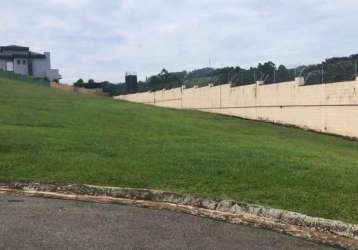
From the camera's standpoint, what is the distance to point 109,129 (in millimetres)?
20641

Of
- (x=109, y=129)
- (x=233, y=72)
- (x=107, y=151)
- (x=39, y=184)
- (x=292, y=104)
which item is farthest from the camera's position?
(x=233, y=72)

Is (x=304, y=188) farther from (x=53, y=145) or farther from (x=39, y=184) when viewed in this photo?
(x=53, y=145)

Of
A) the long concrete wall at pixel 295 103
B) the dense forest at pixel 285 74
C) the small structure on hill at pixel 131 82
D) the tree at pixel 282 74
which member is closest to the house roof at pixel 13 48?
the small structure on hill at pixel 131 82

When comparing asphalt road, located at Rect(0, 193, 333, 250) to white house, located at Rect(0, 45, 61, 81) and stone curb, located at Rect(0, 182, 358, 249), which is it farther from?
white house, located at Rect(0, 45, 61, 81)

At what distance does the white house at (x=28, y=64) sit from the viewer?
137m

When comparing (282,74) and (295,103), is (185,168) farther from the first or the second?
(282,74)

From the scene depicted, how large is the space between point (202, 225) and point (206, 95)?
135 feet

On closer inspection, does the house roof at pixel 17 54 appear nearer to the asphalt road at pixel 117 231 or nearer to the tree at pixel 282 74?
the tree at pixel 282 74

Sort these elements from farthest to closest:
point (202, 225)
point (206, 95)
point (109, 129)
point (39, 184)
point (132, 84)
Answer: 1. point (132, 84)
2. point (206, 95)
3. point (109, 129)
4. point (39, 184)
5. point (202, 225)

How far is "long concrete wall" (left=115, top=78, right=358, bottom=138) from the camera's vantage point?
28406 millimetres

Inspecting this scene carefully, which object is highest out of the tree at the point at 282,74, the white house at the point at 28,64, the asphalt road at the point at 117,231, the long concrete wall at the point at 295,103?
the white house at the point at 28,64

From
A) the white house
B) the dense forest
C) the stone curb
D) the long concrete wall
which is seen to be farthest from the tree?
the white house

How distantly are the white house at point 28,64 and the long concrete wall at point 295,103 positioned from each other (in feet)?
313

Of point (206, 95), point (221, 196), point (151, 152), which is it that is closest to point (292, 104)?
point (206, 95)
